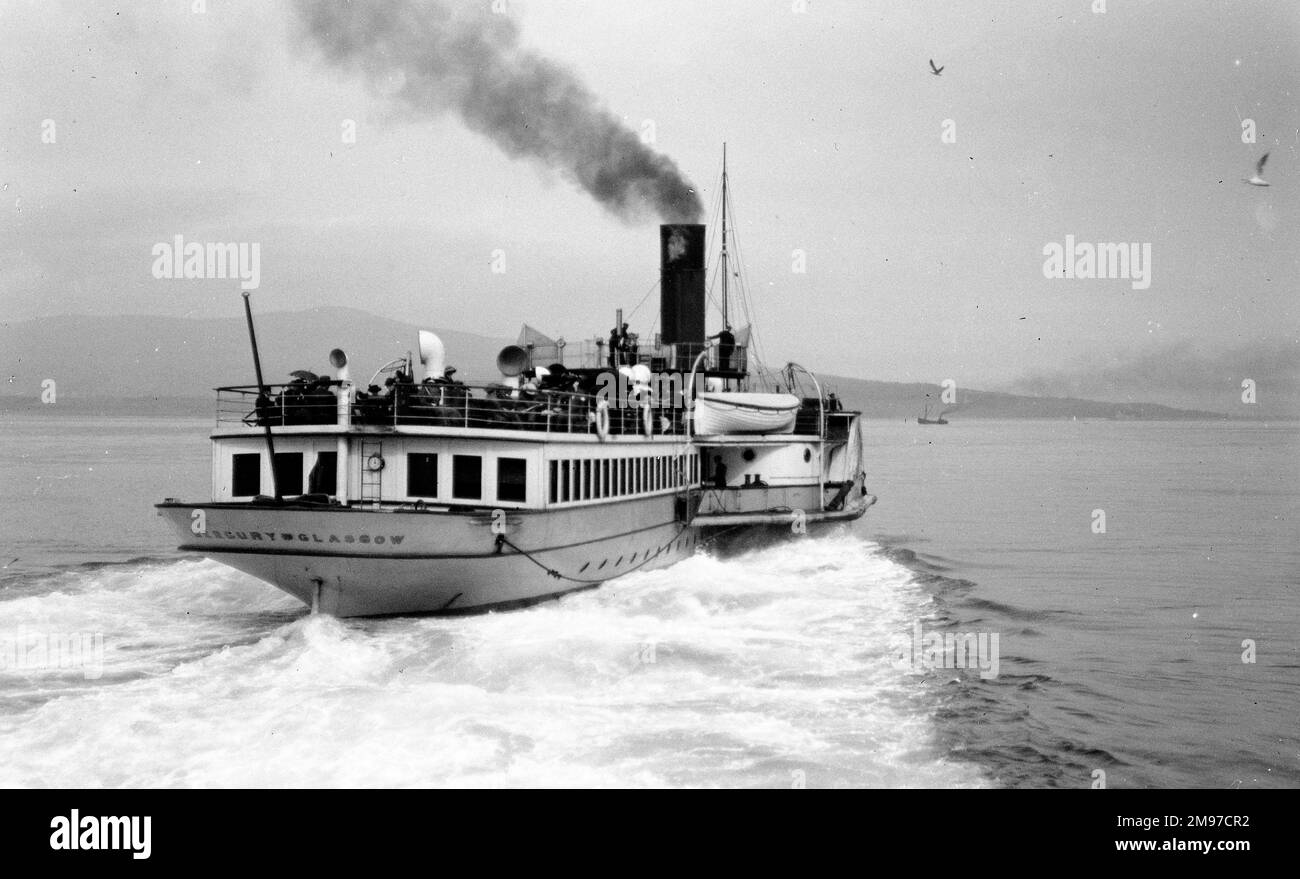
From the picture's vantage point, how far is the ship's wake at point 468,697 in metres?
14.7

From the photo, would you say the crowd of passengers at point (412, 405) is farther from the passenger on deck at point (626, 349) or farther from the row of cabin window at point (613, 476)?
the passenger on deck at point (626, 349)

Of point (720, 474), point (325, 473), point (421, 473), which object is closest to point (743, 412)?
point (720, 474)

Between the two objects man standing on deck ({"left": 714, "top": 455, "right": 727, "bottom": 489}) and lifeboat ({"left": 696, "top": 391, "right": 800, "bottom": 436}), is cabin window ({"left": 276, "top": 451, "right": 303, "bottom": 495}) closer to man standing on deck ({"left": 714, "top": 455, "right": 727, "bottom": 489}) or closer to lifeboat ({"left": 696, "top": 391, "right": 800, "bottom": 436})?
lifeboat ({"left": 696, "top": 391, "right": 800, "bottom": 436})

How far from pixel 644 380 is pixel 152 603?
1451 cm

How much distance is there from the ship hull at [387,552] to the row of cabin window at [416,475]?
896 mm

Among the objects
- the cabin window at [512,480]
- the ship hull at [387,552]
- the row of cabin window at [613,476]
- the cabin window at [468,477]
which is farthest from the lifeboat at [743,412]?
the cabin window at [468,477]

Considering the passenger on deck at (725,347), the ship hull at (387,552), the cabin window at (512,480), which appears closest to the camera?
the ship hull at (387,552)

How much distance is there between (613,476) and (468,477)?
5331mm

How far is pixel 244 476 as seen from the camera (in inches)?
927

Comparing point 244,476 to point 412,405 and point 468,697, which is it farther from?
point 468,697

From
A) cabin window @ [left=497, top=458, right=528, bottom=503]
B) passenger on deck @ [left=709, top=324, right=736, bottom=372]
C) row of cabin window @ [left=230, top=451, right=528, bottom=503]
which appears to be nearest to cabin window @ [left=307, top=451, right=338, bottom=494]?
row of cabin window @ [left=230, top=451, right=528, bottom=503]
